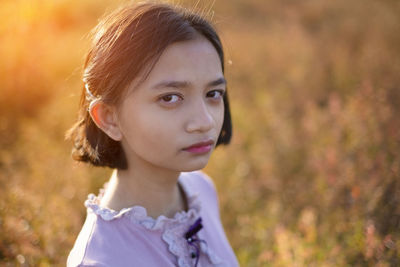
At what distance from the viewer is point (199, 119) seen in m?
1.30

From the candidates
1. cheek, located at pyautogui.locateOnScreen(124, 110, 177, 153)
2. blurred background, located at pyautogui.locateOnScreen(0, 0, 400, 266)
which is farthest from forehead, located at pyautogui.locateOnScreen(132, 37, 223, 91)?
blurred background, located at pyautogui.locateOnScreen(0, 0, 400, 266)

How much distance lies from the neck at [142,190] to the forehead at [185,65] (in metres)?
0.43

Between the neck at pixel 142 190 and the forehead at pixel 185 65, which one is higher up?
the forehead at pixel 185 65

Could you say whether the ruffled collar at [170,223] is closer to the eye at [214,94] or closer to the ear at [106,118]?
the ear at [106,118]

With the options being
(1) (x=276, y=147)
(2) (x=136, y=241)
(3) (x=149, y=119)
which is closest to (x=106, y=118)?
(3) (x=149, y=119)

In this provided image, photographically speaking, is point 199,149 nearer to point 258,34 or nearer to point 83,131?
point 83,131

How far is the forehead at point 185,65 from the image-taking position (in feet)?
4.20

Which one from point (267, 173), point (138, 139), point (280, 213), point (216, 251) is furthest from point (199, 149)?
point (267, 173)

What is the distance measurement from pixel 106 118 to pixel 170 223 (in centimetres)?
52

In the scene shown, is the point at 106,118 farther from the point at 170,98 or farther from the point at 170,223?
the point at 170,223

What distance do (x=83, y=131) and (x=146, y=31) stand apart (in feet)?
2.04

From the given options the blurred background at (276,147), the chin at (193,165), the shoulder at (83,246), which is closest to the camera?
the shoulder at (83,246)

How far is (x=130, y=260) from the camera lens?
133 cm

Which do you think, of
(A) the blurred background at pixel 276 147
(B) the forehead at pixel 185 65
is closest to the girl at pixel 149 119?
(B) the forehead at pixel 185 65
